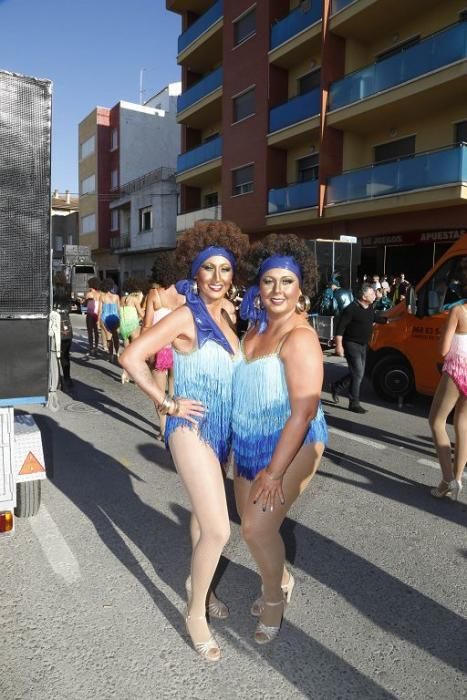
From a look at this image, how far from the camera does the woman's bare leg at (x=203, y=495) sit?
244 cm

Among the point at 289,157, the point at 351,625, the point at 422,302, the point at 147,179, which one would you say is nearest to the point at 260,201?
the point at 289,157

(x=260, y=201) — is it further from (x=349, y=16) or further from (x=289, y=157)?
(x=349, y=16)

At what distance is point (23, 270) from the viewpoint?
137 inches

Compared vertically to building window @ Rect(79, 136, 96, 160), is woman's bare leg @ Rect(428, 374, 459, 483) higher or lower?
lower

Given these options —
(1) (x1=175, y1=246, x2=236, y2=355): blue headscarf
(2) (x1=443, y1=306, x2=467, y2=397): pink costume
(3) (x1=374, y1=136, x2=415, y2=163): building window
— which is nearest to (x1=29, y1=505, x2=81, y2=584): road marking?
(1) (x1=175, y1=246, x2=236, y2=355): blue headscarf

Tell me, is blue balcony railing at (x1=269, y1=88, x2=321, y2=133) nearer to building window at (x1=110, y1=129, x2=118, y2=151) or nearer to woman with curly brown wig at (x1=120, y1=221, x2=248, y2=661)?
woman with curly brown wig at (x1=120, y1=221, x2=248, y2=661)

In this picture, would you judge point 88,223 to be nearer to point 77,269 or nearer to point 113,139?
point 113,139

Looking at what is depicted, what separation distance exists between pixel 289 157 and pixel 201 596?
21.5 metres

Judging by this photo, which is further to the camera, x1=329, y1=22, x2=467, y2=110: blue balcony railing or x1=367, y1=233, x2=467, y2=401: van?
x1=329, y1=22, x2=467, y2=110: blue balcony railing

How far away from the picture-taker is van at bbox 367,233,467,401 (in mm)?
7398

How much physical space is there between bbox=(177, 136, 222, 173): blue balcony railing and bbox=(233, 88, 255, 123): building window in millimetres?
1446

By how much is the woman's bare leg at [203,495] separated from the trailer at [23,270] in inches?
56.5

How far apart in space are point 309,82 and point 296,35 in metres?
1.73

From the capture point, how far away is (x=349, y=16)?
57.1 ft
